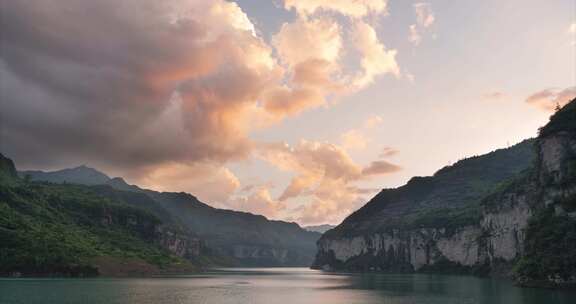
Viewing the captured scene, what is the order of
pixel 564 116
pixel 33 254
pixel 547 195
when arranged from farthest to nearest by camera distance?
pixel 33 254 → pixel 564 116 → pixel 547 195

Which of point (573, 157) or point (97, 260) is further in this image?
point (97, 260)

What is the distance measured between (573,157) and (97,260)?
15610 cm

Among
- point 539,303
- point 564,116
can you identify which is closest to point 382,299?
point 539,303

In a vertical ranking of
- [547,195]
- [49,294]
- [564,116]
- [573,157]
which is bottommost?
[49,294]

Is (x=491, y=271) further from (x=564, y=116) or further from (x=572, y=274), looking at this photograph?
(x=572, y=274)

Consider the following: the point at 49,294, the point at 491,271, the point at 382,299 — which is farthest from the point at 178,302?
the point at 491,271

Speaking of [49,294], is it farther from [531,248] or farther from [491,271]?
[491,271]

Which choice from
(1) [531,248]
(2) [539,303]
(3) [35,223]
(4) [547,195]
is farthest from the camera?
(3) [35,223]

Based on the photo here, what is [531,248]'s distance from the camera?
375 feet

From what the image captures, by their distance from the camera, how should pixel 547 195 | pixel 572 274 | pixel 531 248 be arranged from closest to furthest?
pixel 572 274 → pixel 531 248 → pixel 547 195

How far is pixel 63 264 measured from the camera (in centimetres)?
15850

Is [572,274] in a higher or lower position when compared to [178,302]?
higher

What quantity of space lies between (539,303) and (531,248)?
44583 millimetres

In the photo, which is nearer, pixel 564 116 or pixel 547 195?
pixel 547 195
